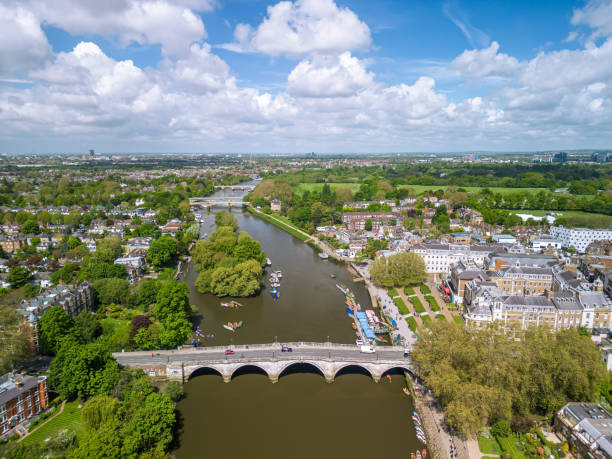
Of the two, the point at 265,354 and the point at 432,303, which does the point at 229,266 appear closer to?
the point at 265,354

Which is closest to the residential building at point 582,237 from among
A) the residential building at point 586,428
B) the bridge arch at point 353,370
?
the residential building at point 586,428

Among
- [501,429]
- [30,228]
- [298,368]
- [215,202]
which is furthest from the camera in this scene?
[215,202]

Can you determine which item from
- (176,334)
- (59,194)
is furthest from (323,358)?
(59,194)

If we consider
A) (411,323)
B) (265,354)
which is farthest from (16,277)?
(411,323)

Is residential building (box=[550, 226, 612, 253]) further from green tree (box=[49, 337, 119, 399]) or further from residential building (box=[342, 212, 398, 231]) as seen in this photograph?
green tree (box=[49, 337, 119, 399])

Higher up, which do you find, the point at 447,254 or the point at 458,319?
the point at 447,254

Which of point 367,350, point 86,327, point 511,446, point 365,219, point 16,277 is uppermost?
point 365,219

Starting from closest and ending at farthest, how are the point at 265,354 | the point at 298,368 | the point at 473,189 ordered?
the point at 265,354 → the point at 298,368 → the point at 473,189

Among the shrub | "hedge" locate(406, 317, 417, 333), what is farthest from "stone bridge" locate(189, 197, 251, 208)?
the shrub
